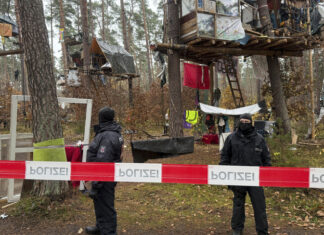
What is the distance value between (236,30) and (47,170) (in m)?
7.61

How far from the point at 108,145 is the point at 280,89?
31.2 ft

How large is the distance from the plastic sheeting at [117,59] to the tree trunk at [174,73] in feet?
22.0

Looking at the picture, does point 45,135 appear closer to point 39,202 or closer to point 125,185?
point 39,202

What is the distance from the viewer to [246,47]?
1012cm

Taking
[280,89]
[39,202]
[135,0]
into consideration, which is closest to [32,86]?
[39,202]

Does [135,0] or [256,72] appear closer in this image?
[256,72]

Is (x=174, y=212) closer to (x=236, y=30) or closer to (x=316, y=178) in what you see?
(x=316, y=178)

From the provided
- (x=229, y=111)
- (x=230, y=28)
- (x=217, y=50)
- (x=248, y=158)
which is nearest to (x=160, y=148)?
(x=229, y=111)

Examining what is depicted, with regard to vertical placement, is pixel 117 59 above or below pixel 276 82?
above

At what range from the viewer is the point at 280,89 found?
35.7ft

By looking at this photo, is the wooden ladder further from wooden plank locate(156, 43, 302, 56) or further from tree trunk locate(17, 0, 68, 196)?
tree trunk locate(17, 0, 68, 196)

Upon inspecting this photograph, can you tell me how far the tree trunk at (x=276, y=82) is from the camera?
10.5 meters

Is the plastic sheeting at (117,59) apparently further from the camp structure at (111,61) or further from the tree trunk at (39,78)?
the tree trunk at (39,78)

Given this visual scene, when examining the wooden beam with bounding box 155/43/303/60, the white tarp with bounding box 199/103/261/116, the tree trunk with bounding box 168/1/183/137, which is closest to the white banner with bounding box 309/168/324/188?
the white tarp with bounding box 199/103/261/116
